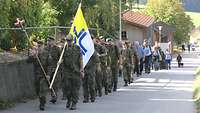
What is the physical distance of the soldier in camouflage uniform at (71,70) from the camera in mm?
15594

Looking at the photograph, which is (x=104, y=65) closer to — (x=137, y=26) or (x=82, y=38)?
(x=82, y=38)

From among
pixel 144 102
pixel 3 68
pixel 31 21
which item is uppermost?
pixel 31 21

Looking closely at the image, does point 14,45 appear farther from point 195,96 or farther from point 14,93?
point 195,96

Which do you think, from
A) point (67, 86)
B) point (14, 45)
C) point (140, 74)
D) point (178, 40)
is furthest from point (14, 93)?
point (178, 40)

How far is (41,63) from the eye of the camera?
51.6ft

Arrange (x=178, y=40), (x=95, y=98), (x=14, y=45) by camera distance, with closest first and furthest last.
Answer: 1. (x=95, y=98)
2. (x=14, y=45)
3. (x=178, y=40)

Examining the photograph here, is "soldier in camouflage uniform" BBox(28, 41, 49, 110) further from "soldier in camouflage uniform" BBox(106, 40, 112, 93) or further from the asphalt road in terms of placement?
"soldier in camouflage uniform" BBox(106, 40, 112, 93)

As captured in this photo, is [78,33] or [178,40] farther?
[178,40]

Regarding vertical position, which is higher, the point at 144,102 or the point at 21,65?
the point at 21,65

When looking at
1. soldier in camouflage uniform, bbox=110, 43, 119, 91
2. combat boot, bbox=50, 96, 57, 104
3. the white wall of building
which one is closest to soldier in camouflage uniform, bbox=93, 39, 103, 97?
soldier in camouflage uniform, bbox=110, 43, 119, 91

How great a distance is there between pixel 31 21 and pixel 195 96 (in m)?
6.05

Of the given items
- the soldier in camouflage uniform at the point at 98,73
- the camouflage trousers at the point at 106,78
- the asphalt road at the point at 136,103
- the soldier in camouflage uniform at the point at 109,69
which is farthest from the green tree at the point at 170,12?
the soldier in camouflage uniform at the point at 98,73

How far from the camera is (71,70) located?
15672 millimetres

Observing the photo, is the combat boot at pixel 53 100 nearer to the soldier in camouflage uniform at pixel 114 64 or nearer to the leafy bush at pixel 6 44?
the leafy bush at pixel 6 44
